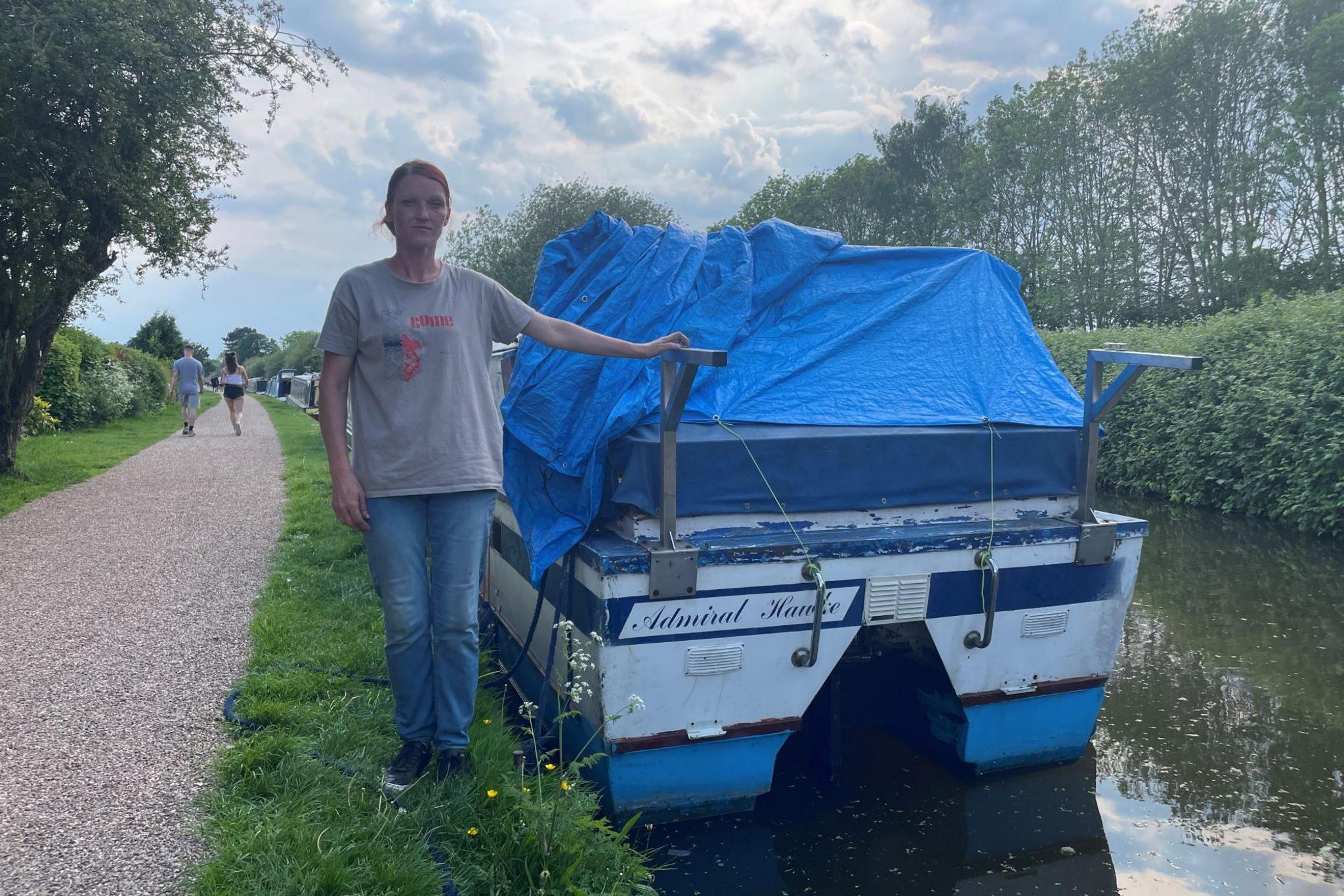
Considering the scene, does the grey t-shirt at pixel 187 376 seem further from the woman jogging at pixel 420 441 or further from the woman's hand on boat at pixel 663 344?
the woman's hand on boat at pixel 663 344

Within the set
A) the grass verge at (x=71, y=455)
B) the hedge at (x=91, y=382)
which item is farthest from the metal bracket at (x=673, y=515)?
the hedge at (x=91, y=382)

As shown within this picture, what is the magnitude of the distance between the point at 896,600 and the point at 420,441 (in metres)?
1.89

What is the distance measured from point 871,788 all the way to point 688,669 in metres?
→ 1.24

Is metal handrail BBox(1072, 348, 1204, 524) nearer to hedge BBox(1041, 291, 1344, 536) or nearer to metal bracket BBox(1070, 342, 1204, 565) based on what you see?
metal bracket BBox(1070, 342, 1204, 565)

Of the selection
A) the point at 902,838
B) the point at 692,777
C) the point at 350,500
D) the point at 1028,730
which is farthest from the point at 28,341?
the point at 1028,730

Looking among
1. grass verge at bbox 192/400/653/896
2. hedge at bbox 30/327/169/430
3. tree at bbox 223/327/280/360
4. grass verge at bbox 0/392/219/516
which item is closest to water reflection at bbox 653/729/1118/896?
grass verge at bbox 192/400/653/896

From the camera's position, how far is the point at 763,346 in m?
4.72

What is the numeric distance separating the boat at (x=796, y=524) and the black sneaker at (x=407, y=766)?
0.56 meters

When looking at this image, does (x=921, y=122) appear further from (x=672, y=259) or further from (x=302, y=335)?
(x=302, y=335)

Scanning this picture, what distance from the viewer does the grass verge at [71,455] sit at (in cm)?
1152

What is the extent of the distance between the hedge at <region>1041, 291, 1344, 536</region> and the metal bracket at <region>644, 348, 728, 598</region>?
827 centimetres

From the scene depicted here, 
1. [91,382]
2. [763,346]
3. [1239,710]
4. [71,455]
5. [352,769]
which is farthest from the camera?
[91,382]

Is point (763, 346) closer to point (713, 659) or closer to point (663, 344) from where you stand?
point (663, 344)

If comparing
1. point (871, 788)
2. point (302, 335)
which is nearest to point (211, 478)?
point (871, 788)
